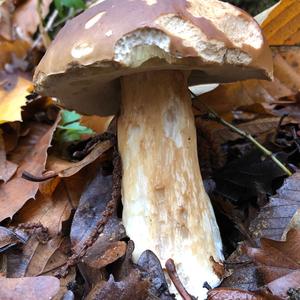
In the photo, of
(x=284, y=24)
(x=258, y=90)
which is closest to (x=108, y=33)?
(x=284, y=24)

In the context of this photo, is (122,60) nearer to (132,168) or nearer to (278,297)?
(132,168)

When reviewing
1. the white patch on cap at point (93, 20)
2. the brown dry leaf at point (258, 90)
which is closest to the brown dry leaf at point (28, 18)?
the brown dry leaf at point (258, 90)

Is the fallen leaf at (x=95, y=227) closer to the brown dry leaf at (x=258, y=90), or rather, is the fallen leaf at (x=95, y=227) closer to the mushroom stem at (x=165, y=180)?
the mushroom stem at (x=165, y=180)

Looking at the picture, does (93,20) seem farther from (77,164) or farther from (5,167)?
(5,167)

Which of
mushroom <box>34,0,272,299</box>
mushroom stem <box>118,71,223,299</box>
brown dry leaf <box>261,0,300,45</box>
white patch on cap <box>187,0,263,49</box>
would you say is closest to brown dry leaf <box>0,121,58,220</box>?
mushroom <box>34,0,272,299</box>

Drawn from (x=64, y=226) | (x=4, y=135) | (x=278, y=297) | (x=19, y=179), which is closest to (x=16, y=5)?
(x=4, y=135)

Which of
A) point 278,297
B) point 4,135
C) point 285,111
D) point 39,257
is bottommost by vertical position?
point 285,111
